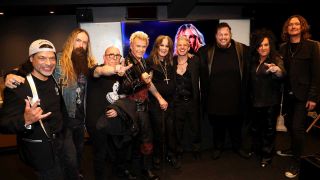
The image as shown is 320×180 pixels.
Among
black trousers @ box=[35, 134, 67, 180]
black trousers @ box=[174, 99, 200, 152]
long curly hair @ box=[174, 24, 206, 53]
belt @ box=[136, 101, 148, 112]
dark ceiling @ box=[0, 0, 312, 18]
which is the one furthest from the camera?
long curly hair @ box=[174, 24, 206, 53]

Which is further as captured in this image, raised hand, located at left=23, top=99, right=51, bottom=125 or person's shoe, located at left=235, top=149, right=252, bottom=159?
person's shoe, located at left=235, top=149, right=252, bottom=159

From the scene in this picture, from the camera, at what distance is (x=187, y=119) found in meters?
2.90

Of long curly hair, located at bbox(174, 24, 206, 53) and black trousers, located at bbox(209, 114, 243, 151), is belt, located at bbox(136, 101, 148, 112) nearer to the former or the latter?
black trousers, located at bbox(209, 114, 243, 151)

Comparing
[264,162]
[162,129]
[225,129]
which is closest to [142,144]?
[162,129]

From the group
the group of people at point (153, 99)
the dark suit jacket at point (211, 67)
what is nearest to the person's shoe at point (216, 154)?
the group of people at point (153, 99)

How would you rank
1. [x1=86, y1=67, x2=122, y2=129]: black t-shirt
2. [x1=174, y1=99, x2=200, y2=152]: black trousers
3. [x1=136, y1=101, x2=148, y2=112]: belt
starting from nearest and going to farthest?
1. [x1=86, y1=67, x2=122, y2=129]: black t-shirt
2. [x1=136, y1=101, x2=148, y2=112]: belt
3. [x1=174, y1=99, x2=200, y2=152]: black trousers

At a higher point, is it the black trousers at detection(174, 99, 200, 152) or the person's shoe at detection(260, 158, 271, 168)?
the black trousers at detection(174, 99, 200, 152)

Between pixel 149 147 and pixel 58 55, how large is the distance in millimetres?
1194

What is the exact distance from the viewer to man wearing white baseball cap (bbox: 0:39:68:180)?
5.17 ft

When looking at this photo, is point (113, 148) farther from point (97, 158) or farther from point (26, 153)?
point (26, 153)

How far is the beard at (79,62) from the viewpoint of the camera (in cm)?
214

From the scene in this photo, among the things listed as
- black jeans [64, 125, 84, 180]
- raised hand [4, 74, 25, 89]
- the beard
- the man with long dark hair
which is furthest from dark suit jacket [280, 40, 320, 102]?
raised hand [4, 74, 25, 89]

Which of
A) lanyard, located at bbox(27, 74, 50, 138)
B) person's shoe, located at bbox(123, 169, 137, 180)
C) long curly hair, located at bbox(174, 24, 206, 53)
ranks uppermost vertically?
long curly hair, located at bbox(174, 24, 206, 53)

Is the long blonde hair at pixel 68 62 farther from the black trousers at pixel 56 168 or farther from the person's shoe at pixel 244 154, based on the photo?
the person's shoe at pixel 244 154
